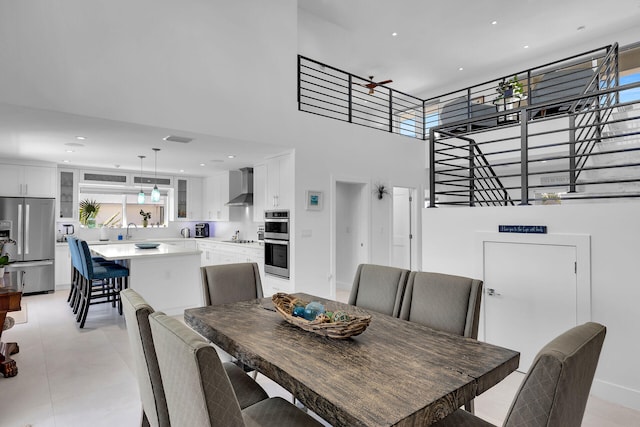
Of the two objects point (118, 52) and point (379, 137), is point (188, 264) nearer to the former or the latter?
point (118, 52)

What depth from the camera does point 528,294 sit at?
3029 millimetres

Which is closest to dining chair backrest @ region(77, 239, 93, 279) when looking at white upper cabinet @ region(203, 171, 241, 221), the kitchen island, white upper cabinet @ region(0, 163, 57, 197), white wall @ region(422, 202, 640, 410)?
the kitchen island

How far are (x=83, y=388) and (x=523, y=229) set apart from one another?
3.84m

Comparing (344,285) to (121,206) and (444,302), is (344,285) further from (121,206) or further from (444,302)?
(121,206)

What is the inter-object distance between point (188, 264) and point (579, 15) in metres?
7.34

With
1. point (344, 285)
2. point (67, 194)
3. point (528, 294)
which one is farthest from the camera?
point (67, 194)

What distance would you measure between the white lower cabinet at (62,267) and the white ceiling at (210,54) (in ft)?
5.60

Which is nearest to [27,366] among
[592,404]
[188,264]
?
[188,264]

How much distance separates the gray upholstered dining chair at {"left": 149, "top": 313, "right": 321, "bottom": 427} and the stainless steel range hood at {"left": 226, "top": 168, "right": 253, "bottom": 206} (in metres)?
5.63

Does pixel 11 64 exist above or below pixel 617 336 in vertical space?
above

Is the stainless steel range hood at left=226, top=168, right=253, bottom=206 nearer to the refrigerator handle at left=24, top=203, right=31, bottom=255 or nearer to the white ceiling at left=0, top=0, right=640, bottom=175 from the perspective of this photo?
the white ceiling at left=0, top=0, right=640, bottom=175

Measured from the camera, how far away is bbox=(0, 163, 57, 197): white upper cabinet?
591 centimetres

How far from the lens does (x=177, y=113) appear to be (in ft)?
12.5

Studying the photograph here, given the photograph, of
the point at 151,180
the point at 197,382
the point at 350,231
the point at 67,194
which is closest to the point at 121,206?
the point at 151,180
